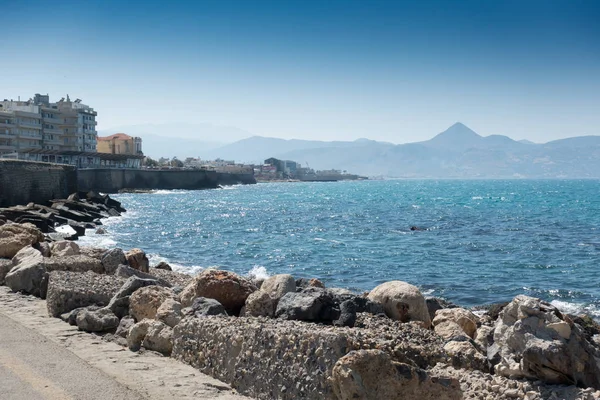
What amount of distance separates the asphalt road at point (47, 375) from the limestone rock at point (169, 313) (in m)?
1.46

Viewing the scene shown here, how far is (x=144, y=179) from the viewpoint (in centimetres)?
10462

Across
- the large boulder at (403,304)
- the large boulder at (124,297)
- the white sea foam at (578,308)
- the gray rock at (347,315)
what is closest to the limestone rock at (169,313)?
the large boulder at (124,297)

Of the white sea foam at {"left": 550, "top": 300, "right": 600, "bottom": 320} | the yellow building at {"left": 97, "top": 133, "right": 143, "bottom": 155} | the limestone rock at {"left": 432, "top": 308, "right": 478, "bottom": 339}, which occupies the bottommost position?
the white sea foam at {"left": 550, "top": 300, "right": 600, "bottom": 320}

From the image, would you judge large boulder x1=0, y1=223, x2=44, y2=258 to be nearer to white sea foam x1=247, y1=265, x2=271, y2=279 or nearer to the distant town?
white sea foam x1=247, y1=265, x2=271, y2=279

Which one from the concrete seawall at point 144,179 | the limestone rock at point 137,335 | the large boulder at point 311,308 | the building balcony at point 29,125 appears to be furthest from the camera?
the building balcony at point 29,125

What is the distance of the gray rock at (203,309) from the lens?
8.37 m

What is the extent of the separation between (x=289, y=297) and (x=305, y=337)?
2252 mm

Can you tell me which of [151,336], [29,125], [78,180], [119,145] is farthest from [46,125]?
[151,336]

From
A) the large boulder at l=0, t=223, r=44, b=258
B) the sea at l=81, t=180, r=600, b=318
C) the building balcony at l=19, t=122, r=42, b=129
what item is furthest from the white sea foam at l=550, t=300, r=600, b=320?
the building balcony at l=19, t=122, r=42, b=129

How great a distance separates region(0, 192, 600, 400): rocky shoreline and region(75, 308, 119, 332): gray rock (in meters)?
0.01

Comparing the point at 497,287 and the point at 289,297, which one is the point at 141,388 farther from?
the point at 497,287

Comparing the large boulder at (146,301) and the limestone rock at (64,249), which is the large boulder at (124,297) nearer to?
the large boulder at (146,301)

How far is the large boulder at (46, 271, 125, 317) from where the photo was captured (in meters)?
10.1

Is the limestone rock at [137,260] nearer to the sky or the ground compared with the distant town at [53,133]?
nearer to the ground
